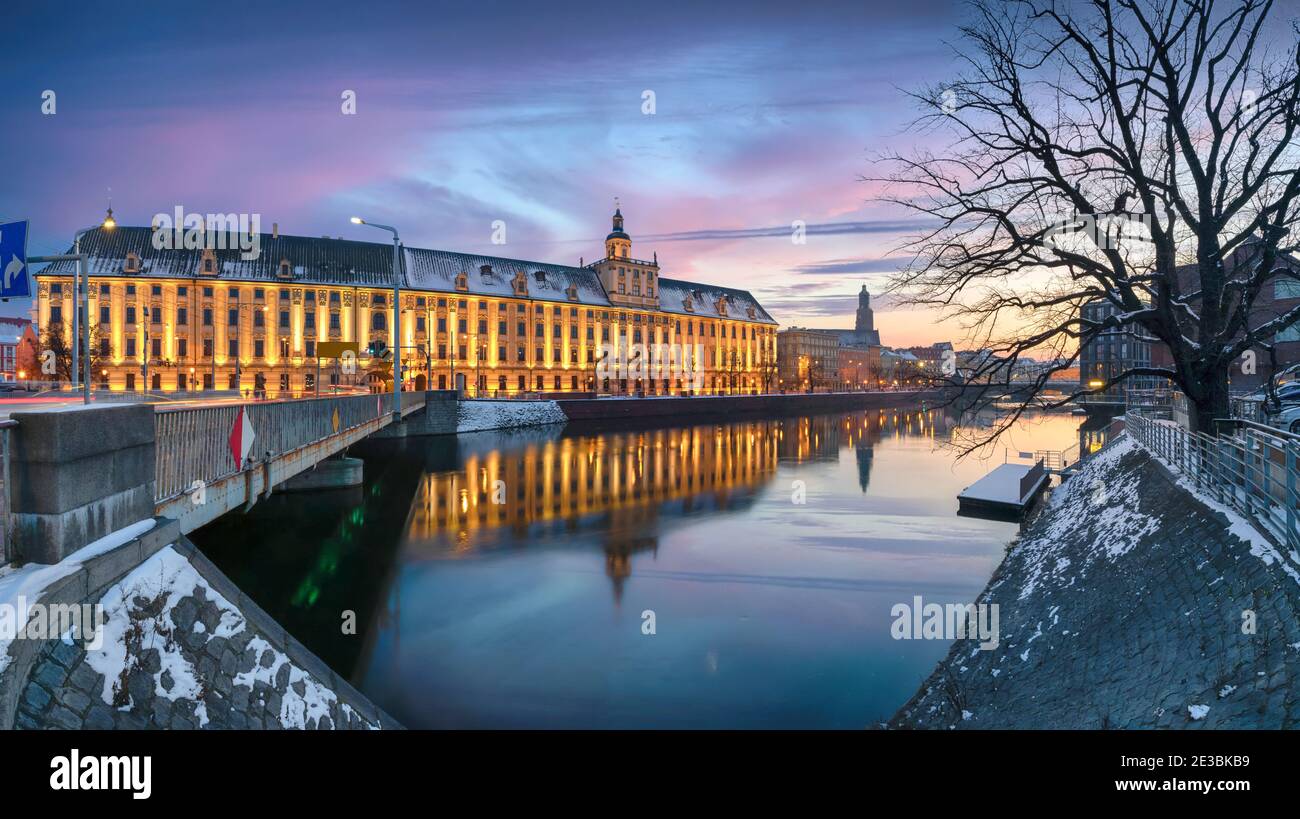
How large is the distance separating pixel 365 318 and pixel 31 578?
85.1 meters

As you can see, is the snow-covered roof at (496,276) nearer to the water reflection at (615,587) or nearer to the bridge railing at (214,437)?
the water reflection at (615,587)

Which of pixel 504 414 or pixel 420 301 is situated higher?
pixel 420 301

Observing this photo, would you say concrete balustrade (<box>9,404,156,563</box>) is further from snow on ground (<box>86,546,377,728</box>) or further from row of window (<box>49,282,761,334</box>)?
row of window (<box>49,282,761,334</box>)

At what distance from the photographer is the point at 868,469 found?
43.0 m

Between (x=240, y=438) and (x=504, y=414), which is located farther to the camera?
(x=504, y=414)

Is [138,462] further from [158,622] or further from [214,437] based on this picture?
[214,437]

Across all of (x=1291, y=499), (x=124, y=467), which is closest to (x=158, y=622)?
(x=124, y=467)

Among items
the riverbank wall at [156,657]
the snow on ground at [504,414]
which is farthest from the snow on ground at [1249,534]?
the snow on ground at [504,414]

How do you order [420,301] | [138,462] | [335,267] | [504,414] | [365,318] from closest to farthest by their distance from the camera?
1. [138,462]
2. [504,414]
3. [365,318]
4. [335,267]
5. [420,301]

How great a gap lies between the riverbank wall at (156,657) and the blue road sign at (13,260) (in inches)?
223

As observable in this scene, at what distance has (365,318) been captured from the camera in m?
84.2

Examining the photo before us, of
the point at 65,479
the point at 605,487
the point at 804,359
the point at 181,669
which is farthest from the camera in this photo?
the point at 804,359

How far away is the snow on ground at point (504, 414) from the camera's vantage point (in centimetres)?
6419

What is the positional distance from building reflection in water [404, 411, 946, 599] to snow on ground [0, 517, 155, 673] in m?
12.3
